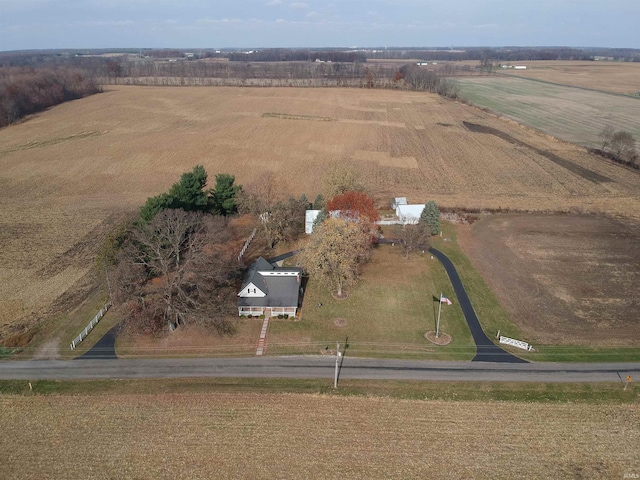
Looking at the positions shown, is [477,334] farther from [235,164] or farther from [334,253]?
[235,164]

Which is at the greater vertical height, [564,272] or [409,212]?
[409,212]

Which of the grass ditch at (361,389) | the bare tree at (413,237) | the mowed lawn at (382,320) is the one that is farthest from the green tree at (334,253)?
the grass ditch at (361,389)

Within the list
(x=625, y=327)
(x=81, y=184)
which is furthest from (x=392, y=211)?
(x=81, y=184)

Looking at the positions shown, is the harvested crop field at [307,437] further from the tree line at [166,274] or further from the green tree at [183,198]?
the green tree at [183,198]

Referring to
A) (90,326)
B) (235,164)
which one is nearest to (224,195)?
(90,326)

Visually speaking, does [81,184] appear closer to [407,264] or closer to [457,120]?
[407,264]
